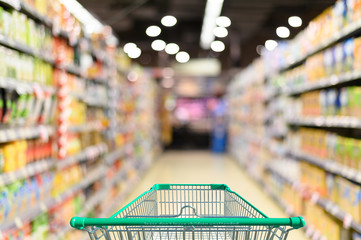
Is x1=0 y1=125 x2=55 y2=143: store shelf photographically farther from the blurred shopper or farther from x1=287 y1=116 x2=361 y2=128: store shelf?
the blurred shopper

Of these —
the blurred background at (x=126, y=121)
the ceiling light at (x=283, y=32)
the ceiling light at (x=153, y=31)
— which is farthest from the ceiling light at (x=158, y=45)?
the ceiling light at (x=283, y=32)

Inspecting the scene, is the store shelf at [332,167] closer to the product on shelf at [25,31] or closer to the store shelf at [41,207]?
the store shelf at [41,207]

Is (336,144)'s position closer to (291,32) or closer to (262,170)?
(291,32)

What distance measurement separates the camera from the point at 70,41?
12.1 feet

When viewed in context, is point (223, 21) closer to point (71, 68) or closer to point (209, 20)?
point (209, 20)

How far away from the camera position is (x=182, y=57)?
50.6 feet

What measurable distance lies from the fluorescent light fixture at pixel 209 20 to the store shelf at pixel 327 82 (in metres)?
4.14

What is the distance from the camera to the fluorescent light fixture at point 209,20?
29.8 ft

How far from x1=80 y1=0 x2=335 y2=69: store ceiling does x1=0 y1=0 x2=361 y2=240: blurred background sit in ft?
0.83

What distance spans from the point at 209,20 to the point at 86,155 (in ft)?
24.9

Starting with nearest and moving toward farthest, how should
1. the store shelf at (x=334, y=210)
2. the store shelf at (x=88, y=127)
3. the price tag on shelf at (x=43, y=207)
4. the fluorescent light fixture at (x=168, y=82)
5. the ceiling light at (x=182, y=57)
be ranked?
the price tag on shelf at (x=43, y=207)
the store shelf at (x=334, y=210)
the store shelf at (x=88, y=127)
the fluorescent light fixture at (x=168, y=82)
the ceiling light at (x=182, y=57)

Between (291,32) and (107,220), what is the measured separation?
431cm

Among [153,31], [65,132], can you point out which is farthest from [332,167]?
[153,31]

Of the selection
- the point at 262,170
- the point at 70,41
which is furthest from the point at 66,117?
the point at 262,170
